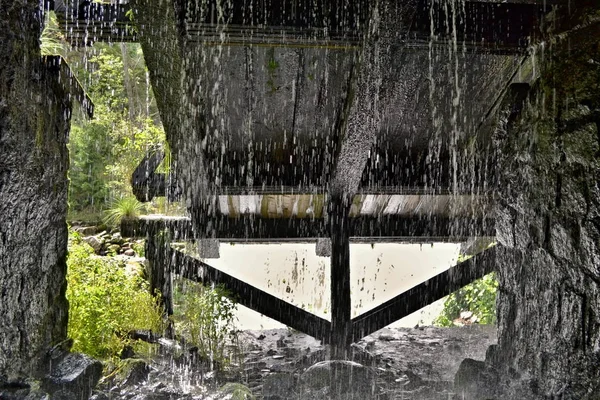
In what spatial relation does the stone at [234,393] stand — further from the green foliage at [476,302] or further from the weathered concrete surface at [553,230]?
the green foliage at [476,302]

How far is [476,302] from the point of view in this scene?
906 cm

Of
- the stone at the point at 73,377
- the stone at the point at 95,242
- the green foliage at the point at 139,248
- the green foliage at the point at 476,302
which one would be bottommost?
the green foliage at the point at 476,302

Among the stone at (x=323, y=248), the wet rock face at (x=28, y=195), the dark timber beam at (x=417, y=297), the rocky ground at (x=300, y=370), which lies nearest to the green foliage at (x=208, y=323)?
the rocky ground at (x=300, y=370)

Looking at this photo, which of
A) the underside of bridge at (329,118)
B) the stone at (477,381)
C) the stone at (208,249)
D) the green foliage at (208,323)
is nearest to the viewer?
the underside of bridge at (329,118)

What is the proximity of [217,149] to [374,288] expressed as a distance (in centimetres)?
912

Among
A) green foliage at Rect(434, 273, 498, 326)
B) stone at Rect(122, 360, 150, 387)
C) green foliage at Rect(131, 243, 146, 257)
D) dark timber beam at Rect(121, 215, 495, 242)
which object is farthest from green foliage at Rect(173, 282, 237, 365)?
green foliage at Rect(434, 273, 498, 326)

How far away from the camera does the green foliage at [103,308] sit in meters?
4.32

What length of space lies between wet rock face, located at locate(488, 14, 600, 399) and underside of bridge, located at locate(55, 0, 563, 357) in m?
0.54

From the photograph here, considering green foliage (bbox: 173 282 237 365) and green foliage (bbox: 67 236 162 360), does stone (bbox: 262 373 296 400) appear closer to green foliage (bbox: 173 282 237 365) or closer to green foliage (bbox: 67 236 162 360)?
green foliage (bbox: 173 282 237 365)

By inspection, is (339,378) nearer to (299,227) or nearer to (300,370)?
(300,370)

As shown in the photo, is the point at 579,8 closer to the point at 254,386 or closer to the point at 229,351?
the point at 254,386

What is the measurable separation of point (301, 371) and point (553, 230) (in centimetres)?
297

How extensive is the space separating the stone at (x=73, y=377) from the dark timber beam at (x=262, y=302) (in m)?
1.88

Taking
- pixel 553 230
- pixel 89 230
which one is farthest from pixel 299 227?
pixel 89 230
